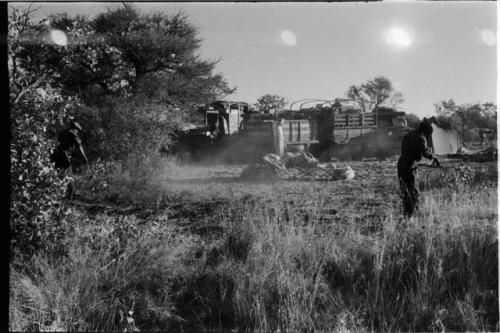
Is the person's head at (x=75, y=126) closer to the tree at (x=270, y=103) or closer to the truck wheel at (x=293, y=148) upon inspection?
the tree at (x=270, y=103)

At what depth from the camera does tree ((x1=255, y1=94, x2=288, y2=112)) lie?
4.68 meters

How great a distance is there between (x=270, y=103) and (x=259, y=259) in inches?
74.9

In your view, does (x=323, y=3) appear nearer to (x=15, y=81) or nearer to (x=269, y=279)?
(x=269, y=279)

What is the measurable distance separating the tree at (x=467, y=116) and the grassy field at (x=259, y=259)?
53 centimetres

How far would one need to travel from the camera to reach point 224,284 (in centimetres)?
406

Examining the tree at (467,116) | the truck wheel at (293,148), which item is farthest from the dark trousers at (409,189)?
the truck wheel at (293,148)

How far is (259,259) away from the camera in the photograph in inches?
166

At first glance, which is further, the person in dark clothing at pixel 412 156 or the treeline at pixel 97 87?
the person in dark clothing at pixel 412 156

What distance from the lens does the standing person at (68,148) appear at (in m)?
4.38

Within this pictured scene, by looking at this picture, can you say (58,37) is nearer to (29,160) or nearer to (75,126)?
(75,126)

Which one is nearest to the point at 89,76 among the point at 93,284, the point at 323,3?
the point at 93,284

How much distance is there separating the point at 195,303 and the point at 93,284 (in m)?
0.96

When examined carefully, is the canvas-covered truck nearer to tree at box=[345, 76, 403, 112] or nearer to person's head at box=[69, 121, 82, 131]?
A: tree at box=[345, 76, 403, 112]

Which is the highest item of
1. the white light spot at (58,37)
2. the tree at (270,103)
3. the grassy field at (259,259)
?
the white light spot at (58,37)
